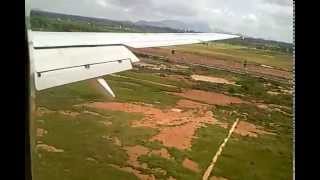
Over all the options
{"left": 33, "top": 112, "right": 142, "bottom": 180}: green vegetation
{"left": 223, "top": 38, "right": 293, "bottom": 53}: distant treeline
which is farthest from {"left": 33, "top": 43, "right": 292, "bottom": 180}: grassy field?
{"left": 223, "top": 38, "right": 293, "bottom": 53}: distant treeline

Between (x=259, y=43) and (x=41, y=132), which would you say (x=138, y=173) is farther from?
(x=259, y=43)

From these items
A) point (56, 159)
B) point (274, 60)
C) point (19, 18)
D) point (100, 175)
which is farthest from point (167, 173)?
point (19, 18)

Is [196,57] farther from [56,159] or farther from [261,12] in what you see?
[56,159]

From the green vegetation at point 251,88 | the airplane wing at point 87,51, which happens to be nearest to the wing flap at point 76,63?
the airplane wing at point 87,51

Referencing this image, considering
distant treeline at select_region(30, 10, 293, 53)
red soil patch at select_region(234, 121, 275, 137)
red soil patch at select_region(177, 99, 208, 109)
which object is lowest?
red soil patch at select_region(234, 121, 275, 137)

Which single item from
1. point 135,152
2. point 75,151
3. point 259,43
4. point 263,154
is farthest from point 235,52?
point 75,151

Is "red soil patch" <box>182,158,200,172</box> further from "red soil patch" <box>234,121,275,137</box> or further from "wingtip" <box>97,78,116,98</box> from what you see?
"wingtip" <box>97,78,116,98</box>

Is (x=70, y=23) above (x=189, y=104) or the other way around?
above
